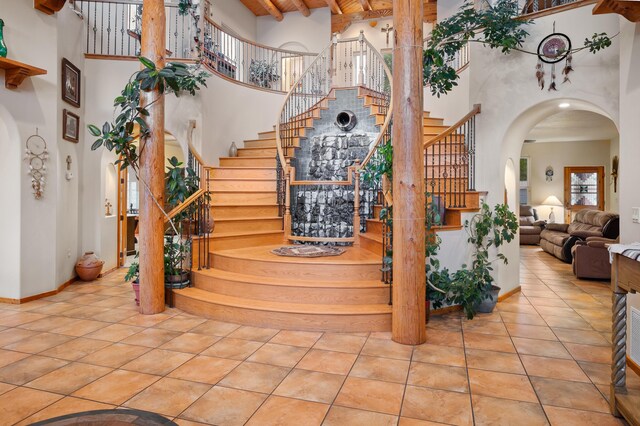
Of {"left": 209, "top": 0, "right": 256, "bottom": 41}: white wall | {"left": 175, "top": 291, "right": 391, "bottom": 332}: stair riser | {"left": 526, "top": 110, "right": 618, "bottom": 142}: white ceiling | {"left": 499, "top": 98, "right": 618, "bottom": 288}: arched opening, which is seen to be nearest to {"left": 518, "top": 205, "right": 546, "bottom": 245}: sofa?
{"left": 499, "top": 98, "right": 618, "bottom": 288}: arched opening

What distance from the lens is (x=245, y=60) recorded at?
9266mm

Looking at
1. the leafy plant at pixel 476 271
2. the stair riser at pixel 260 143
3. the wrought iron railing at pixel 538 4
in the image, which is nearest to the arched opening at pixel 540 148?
the leafy plant at pixel 476 271

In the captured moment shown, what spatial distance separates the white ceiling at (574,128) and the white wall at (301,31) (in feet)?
18.7

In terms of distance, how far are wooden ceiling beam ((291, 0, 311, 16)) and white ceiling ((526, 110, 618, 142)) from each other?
6.26m

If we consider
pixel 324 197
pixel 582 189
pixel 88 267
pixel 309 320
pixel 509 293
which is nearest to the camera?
pixel 309 320

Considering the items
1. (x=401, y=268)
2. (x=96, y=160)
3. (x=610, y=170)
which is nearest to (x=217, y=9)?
(x=96, y=160)

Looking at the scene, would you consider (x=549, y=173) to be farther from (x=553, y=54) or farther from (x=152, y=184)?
(x=152, y=184)

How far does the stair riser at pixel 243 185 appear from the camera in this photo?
619 cm

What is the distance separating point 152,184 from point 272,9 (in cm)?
785

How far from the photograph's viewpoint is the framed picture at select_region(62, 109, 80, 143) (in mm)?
4805

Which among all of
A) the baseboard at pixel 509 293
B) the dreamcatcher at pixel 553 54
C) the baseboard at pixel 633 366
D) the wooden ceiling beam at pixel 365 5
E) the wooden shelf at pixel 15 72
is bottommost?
the baseboard at pixel 633 366

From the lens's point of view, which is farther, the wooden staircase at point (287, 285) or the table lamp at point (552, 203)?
the table lamp at point (552, 203)

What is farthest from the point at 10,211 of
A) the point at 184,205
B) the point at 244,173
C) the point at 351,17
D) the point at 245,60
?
the point at 351,17

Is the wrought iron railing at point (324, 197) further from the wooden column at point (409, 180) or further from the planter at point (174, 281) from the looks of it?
the planter at point (174, 281)
